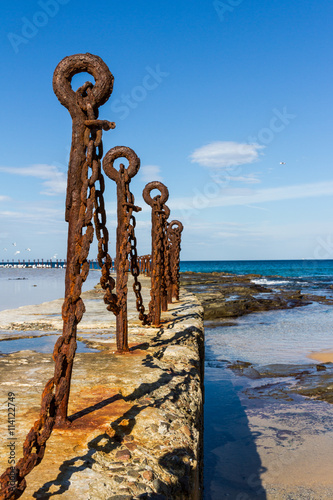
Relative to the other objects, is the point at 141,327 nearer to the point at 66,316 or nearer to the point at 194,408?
the point at 194,408

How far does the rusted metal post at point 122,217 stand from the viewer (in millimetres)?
3961

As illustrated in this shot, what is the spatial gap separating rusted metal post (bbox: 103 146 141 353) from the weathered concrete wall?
0.28 meters

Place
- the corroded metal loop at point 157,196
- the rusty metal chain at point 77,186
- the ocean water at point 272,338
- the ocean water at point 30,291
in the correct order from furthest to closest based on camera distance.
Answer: the ocean water at point 30,291
the ocean water at point 272,338
the corroded metal loop at point 157,196
the rusty metal chain at point 77,186

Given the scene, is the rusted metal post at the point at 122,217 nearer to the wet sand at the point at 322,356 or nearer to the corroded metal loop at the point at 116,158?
the corroded metal loop at the point at 116,158

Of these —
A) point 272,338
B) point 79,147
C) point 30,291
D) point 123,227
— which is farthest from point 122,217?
point 30,291

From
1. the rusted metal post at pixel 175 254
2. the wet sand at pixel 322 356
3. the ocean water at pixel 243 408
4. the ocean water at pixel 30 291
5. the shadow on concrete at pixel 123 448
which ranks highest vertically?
the rusted metal post at pixel 175 254

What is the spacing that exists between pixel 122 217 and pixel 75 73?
1.86 meters

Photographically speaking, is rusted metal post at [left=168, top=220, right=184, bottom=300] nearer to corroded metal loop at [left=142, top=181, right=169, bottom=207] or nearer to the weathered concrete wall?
corroded metal loop at [left=142, top=181, right=169, bottom=207]

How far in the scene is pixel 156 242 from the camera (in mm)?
5746

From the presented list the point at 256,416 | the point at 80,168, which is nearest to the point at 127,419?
the point at 80,168

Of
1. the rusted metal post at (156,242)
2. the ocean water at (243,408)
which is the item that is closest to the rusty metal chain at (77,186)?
the ocean water at (243,408)

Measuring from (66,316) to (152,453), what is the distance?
80 cm

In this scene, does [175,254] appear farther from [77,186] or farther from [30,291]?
[30,291]

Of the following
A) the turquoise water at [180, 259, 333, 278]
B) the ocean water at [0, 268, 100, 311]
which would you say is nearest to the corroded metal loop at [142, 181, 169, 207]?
the ocean water at [0, 268, 100, 311]
